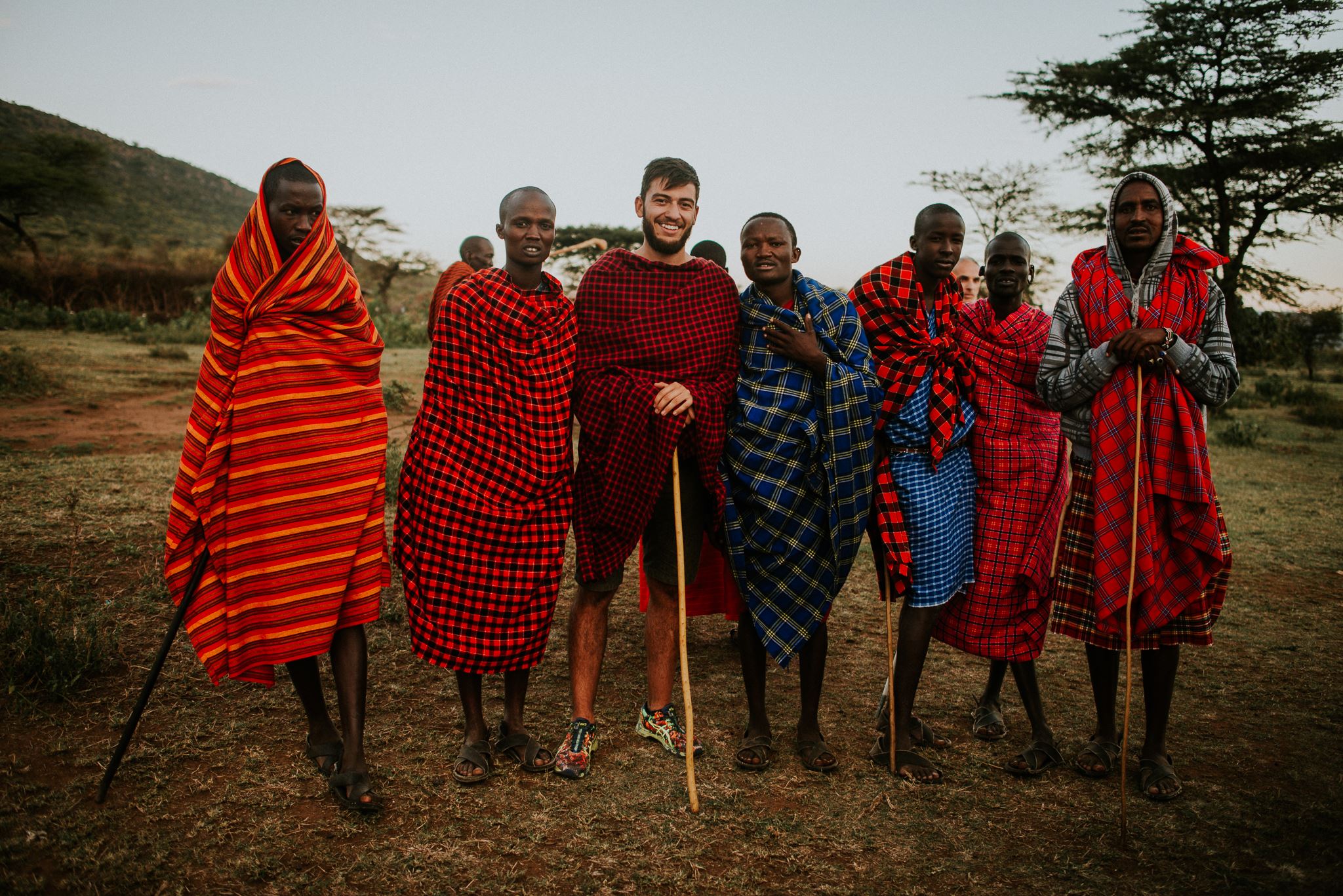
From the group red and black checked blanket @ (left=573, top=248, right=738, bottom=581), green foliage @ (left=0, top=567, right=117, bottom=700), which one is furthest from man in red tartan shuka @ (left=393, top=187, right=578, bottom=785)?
green foliage @ (left=0, top=567, right=117, bottom=700)

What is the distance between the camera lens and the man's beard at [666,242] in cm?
329

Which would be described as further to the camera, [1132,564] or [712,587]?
[712,587]

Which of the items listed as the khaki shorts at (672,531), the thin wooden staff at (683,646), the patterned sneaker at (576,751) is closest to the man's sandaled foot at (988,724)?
the thin wooden staff at (683,646)

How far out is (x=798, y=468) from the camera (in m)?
3.24

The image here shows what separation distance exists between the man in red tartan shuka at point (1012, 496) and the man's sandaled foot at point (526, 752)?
5.38ft

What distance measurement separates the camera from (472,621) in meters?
3.11

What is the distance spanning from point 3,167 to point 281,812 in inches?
1062

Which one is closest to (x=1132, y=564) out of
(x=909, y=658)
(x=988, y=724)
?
(x=909, y=658)

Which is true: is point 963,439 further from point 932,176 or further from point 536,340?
point 932,176

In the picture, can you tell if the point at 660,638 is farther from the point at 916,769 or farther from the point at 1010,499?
the point at 1010,499

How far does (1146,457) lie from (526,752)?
252cm

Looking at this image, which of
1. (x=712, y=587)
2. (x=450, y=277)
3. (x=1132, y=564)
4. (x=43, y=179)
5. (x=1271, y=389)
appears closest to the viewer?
(x=1132, y=564)

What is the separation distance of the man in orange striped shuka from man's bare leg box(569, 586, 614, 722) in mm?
802

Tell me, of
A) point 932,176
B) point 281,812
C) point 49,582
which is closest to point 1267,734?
point 281,812
